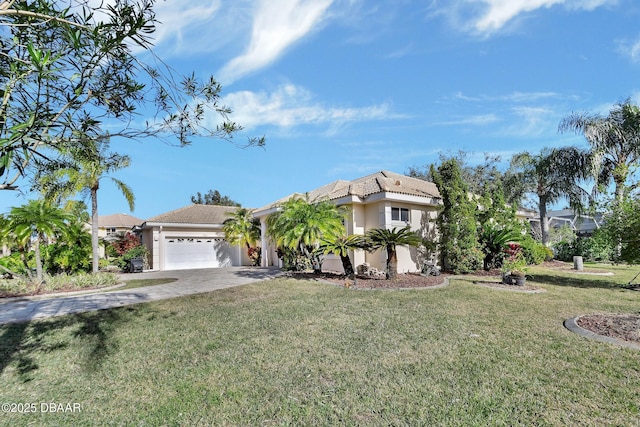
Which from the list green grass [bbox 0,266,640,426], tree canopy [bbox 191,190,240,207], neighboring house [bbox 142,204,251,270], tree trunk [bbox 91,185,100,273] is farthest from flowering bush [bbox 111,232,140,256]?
tree canopy [bbox 191,190,240,207]

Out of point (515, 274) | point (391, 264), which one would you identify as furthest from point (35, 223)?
point (515, 274)

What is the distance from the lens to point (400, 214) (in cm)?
1482

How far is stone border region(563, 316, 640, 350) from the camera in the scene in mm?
5059

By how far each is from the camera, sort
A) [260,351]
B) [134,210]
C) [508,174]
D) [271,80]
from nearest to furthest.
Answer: [260,351], [271,80], [134,210], [508,174]

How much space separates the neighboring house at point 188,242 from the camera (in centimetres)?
2222

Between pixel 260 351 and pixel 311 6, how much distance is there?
6.51 metres

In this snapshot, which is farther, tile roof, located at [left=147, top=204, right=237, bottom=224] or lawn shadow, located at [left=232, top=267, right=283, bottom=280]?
tile roof, located at [left=147, top=204, right=237, bottom=224]

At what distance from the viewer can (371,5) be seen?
8148mm

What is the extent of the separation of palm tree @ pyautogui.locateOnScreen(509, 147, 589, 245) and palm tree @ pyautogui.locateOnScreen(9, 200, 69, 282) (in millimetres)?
27148

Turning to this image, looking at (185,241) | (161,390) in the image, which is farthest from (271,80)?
(185,241)

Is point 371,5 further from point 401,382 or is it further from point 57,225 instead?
point 57,225

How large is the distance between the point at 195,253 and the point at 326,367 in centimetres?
2129

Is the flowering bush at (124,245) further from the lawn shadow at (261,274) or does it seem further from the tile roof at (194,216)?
the lawn shadow at (261,274)

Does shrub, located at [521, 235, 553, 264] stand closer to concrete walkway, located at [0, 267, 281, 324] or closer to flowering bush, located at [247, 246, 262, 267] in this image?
concrete walkway, located at [0, 267, 281, 324]
